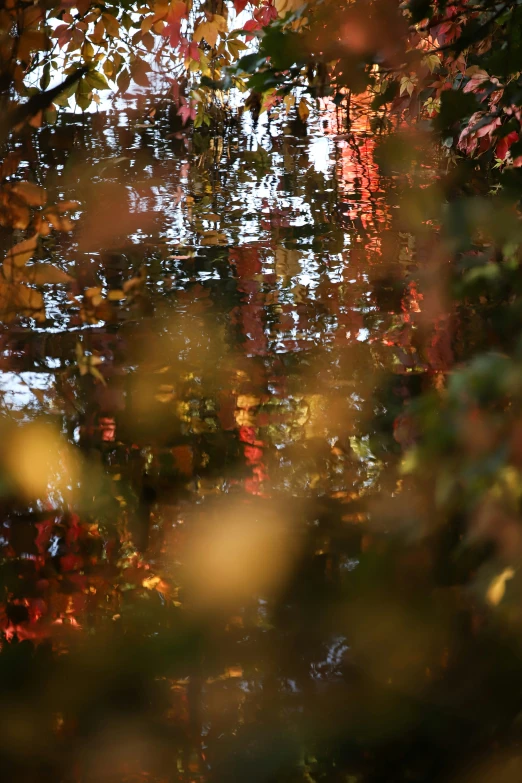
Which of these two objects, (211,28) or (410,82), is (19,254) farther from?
(410,82)

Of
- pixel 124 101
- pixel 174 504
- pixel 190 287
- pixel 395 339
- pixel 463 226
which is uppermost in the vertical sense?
pixel 124 101

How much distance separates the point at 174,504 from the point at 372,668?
2.05 feet

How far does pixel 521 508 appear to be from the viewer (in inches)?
25.8

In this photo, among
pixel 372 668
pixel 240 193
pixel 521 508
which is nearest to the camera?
pixel 521 508

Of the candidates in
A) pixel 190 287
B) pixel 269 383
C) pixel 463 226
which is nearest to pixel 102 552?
pixel 269 383

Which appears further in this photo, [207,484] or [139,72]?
Result: [139,72]

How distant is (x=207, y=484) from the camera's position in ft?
5.95

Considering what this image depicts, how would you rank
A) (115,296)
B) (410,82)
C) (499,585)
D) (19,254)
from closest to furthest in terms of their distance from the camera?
(499,585) < (19,254) < (115,296) < (410,82)

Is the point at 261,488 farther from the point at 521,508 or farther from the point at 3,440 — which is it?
the point at 521,508

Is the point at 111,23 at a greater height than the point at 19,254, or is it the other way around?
the point at 111,23

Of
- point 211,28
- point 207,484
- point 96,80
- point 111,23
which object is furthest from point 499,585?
point 211,28

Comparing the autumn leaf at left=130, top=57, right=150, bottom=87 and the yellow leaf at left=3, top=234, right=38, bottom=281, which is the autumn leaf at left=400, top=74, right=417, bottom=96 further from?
the yellow leaf at left=3, top=234, right=38, bottom=281

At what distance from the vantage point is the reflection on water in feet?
3.97

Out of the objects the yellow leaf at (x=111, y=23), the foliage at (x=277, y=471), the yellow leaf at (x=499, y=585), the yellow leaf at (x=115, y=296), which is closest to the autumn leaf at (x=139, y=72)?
the foliage at (x=277, y=471)
